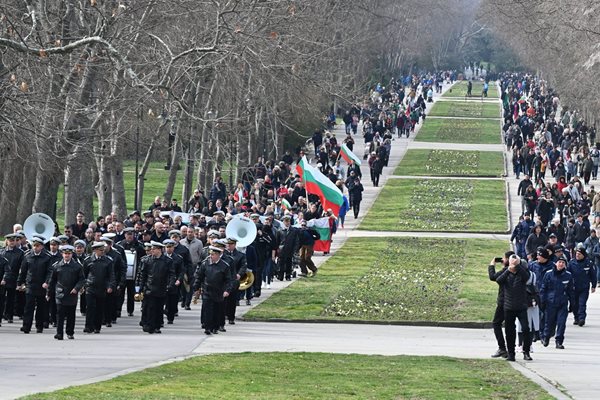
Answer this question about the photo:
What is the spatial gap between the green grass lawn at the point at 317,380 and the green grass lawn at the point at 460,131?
225ft

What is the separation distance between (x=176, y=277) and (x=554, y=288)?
A: 19.4 feet

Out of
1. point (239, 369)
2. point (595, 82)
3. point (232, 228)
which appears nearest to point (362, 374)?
point (239, 369)

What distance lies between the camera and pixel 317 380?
64.5 ft

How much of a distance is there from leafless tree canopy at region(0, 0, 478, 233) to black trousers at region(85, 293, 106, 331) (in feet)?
9.74

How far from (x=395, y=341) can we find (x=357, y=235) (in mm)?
23092

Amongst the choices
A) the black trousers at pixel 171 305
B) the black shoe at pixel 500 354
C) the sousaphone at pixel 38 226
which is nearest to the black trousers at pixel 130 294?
the black trousers at pixel 171 305

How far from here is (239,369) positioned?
2050cm

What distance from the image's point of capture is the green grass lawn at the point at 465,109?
113562mm

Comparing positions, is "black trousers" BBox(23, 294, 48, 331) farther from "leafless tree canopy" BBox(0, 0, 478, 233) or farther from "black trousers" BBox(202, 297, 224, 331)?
"leafless tree canopy" BBox(0, 0, 478, 233)

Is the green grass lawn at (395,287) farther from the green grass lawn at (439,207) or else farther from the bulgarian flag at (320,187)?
the green grass lawn at (439,207)

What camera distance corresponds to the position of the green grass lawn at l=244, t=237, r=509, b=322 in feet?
93.7

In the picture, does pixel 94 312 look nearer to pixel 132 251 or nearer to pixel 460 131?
pixel 132 251

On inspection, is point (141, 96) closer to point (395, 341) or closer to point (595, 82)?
point (395, 341)

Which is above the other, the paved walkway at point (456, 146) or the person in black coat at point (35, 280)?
the paved walkway at point (456, 146)
